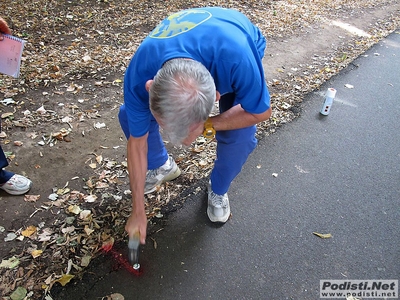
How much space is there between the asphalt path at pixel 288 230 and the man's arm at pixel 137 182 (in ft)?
1.32

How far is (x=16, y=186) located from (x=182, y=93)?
177cm

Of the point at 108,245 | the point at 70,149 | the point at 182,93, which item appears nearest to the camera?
the point at 182,93

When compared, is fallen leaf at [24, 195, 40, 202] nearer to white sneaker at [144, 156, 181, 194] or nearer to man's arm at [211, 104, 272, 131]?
white sneaker at [144, 156, 181, 194]

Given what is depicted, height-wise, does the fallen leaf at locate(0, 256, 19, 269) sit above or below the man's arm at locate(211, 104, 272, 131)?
below

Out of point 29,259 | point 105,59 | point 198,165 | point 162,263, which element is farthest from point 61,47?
point 162,263

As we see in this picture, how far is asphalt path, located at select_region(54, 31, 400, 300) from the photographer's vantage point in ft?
6.67

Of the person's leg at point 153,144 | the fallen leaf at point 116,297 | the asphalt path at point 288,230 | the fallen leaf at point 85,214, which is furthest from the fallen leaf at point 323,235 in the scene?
the fallen leaf at point 85,214

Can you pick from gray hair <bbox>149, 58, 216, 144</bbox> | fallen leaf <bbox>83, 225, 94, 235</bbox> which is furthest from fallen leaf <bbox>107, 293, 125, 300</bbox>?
gray hair <bbox>149, 58, 216, 144</bbox>

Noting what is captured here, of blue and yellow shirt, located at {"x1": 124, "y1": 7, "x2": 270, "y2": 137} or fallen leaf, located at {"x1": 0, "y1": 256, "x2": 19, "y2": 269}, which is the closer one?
blue and yellow shirt, located at {"x1": 124, "y1": 7, "x2": 270, "y2": 137}

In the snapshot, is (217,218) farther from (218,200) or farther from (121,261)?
(121,261)

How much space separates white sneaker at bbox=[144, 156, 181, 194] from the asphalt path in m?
0.27

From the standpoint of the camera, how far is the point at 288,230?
2.38 metres

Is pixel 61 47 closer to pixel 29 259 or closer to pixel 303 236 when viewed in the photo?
pixel 29 259

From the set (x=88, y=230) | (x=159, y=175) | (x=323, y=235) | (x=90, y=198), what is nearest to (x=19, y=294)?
(x=88, y=230)
